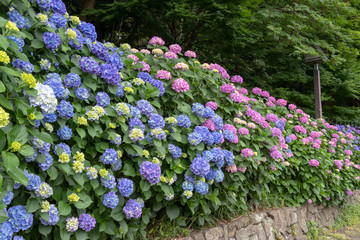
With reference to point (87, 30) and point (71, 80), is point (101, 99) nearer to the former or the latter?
point (71, 80)

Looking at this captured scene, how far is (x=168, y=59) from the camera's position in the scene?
2.87 metres

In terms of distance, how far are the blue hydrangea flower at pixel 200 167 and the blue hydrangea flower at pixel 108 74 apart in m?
0.85

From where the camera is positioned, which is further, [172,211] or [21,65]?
[172,211]

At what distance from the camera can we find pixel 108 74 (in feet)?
6.74

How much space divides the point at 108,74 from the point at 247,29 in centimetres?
329

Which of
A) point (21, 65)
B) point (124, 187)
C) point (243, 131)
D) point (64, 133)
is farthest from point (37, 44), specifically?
point (243, 131)

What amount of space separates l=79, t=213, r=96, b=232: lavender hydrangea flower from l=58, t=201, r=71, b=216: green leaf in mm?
98

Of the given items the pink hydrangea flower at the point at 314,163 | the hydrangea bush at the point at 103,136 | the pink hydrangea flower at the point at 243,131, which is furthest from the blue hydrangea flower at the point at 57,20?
the pink hydrangea flower at the point at 314,163

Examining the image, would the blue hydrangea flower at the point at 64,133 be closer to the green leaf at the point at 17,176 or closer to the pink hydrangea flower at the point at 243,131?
the green leaf at the point at 17,176

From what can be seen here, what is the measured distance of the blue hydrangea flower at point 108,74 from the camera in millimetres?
2053

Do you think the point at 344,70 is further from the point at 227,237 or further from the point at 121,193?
the point at 121,193

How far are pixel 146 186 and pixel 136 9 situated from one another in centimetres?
369

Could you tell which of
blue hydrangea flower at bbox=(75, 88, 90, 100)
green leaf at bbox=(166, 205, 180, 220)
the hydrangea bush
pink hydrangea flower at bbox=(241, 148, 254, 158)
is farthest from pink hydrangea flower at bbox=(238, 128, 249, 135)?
blue hydrangea flower at bbox=(75, 88, 90, 100)

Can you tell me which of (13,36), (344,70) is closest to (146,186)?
(13,36)
